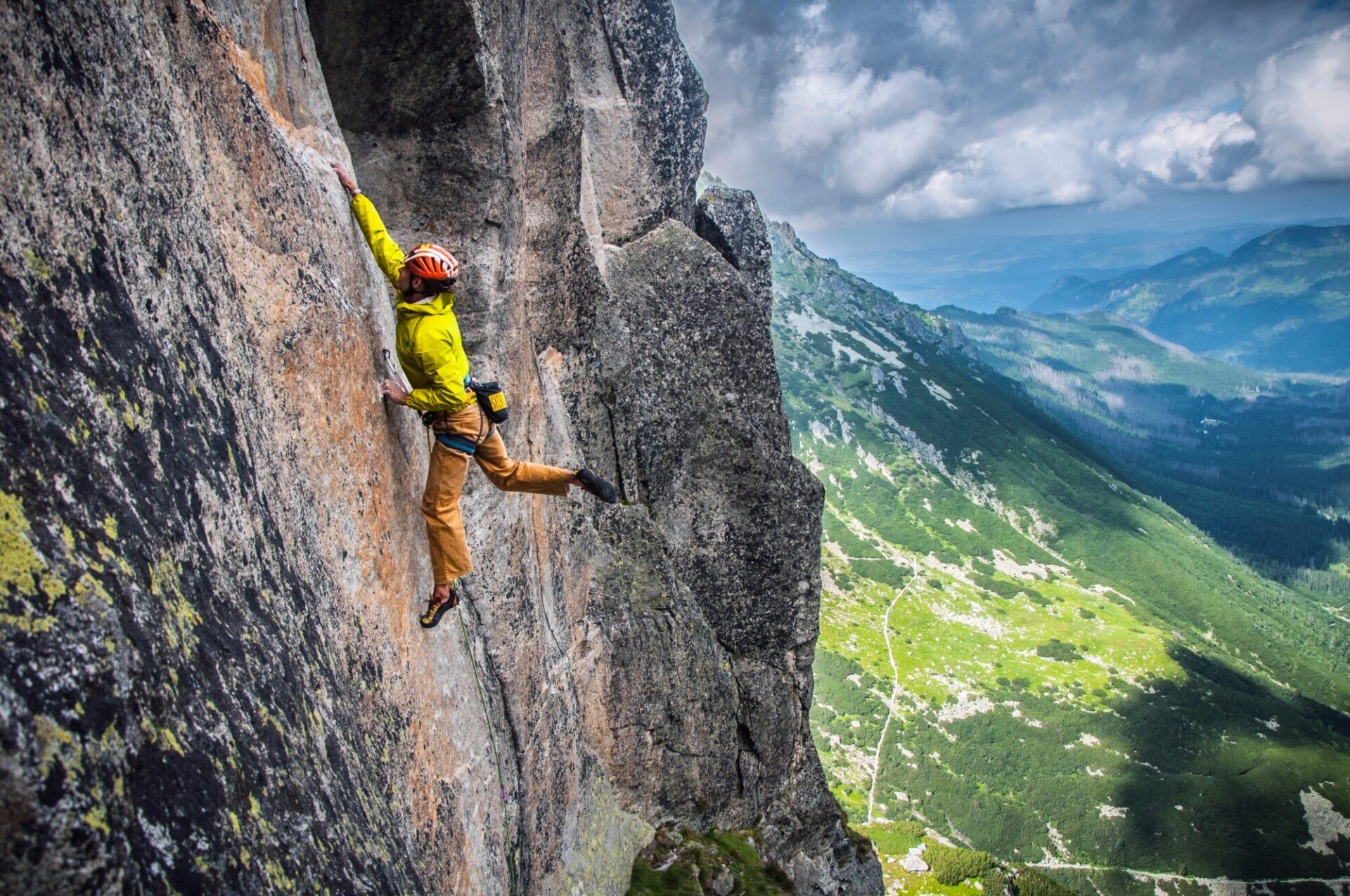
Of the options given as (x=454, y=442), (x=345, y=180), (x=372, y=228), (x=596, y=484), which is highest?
(x=345, y=180)

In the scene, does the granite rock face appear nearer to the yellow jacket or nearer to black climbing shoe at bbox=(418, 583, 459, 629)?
the yellow jacket

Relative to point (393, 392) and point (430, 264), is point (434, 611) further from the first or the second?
point (430, 264)

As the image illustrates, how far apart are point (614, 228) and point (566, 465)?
10771 millimetres

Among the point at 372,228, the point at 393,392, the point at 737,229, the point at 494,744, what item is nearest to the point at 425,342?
the point at 393,392

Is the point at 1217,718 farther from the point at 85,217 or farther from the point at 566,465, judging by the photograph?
the point at 85,217

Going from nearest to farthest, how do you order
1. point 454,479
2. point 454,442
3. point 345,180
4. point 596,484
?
point 345,180 → point 454,442 → point 454,479 → point 596,484

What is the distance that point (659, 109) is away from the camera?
2789 cm

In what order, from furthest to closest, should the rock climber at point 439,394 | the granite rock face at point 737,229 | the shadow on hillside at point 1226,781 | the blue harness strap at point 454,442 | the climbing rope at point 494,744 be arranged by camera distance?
the shadow on hillside at point 1226,781, the granite rock face at point 737,229, the climbing rope at point 494,744, the blue harness strap at point 454,442, the rock climber at point 439,394

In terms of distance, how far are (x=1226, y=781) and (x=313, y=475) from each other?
216329 mm

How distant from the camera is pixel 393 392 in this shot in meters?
11.0

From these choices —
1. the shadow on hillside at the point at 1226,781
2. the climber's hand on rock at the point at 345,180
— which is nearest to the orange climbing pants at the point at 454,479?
the climber's hand on rock at the point at 345,180

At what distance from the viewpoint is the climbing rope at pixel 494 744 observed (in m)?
13.7

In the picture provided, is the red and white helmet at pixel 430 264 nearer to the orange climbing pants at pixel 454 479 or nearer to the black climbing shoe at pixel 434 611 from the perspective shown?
the orange climbing pants at pixel 454 479

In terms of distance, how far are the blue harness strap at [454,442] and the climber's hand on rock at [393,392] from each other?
718mm
